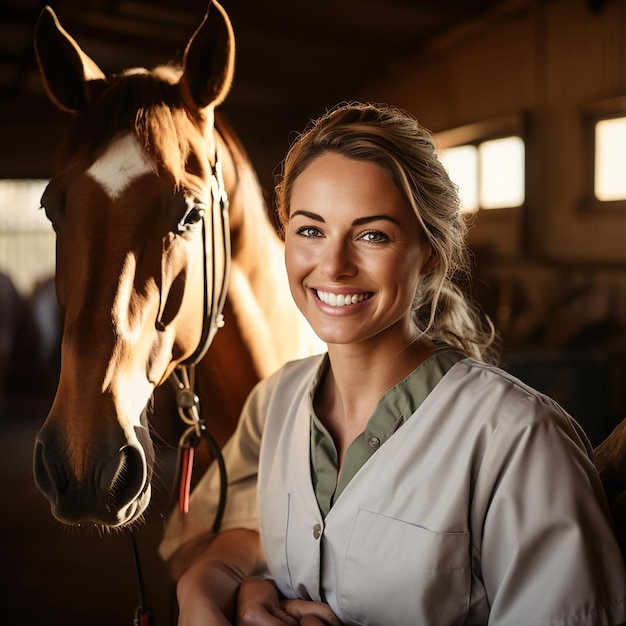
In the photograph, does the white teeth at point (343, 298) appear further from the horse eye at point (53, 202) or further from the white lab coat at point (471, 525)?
the horse eye at point (53, 202)

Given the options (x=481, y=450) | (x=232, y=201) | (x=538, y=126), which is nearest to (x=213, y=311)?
(x=232, y=201)

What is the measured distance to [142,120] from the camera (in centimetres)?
83

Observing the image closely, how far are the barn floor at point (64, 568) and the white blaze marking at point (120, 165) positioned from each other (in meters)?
0.34

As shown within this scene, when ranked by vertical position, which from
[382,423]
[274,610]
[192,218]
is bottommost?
[274,610]

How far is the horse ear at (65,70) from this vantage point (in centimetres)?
85

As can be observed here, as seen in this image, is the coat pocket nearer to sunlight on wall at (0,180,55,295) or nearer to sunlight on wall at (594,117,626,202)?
sunlight on wall at (0,180,55,295)

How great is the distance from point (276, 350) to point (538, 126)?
79 cm

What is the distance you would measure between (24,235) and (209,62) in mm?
354

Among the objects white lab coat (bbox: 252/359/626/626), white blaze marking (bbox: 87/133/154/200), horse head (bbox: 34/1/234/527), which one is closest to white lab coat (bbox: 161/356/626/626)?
white lab coat (bbox: 252/359/626/626)

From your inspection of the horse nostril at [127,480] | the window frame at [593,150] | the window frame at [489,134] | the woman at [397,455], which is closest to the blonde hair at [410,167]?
the woman at [397,455]

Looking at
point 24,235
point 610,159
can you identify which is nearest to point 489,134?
point 610,159

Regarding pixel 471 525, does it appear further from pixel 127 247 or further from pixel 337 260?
pixel 127 247

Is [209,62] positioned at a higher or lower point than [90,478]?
higher

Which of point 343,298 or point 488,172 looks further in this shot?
point 488,172
